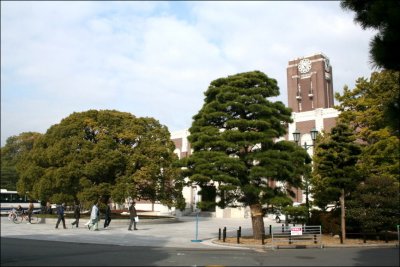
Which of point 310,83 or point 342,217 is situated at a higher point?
point 310,83

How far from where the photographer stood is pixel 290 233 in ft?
59.8

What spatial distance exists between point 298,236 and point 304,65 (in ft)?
226

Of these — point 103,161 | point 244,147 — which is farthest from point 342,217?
point 103,161

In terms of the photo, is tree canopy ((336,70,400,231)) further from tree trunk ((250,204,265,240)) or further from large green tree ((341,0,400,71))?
large green tree ((341,0,400,71))

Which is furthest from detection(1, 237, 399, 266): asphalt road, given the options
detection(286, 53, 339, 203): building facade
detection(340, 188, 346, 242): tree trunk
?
detection(286, 53, 339, 203): building facade

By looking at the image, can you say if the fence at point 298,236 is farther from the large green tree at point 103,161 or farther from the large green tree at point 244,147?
the large green tree at point 103,161

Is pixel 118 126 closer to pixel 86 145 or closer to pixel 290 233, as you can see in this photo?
pixel 86 145

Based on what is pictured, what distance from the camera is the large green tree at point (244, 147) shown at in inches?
747

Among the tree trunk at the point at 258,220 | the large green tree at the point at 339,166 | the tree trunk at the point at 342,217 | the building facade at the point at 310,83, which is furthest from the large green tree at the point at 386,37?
the building facade at the point at 310,83

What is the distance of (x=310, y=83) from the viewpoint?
3191 inches

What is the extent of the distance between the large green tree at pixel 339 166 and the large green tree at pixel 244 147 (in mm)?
1590

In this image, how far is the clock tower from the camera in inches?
3155

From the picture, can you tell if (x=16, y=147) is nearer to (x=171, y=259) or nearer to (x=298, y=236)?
(x=298, y=236)

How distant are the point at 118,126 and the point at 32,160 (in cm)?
782
